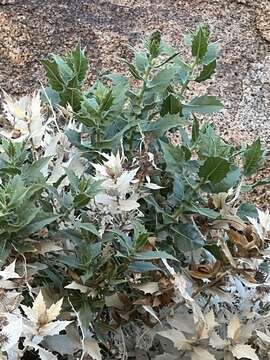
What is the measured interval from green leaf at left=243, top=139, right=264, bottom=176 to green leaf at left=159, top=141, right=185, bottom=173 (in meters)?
0.13

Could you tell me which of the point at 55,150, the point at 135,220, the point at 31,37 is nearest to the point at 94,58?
the point at 31,37

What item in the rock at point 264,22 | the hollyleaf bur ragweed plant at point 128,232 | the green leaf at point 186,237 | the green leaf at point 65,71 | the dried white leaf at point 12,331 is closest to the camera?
the dried white leaf at point 12,331

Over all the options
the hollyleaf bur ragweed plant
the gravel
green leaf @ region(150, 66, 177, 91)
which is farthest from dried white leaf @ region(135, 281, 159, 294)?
the gravel

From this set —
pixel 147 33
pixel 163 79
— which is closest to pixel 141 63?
pixel 163 79

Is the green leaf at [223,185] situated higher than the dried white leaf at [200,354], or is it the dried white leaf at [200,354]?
the green leaf at [223,185]

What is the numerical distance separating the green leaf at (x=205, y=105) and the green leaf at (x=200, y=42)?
68 mm

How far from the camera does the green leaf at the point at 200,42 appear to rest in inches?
53.0

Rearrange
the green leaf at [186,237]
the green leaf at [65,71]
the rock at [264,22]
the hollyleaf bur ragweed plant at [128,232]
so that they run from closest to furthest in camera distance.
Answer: the hollyleaf bur ragweed plant at [128,232], the green leaf at [186,237], the green leaf at [65,71], the rock at [264,22]

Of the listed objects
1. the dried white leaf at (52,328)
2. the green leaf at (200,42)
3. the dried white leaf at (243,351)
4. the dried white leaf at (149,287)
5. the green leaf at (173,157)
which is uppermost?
the green leaf at (200,42)

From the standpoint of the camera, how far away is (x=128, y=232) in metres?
1.30

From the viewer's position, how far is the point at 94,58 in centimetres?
222

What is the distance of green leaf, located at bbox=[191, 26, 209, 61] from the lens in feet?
4.42

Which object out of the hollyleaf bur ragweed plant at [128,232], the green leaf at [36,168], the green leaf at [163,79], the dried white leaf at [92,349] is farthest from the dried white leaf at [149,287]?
the green leaf at [163,79]

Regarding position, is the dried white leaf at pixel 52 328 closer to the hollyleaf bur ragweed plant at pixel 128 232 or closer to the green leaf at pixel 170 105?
the hollyleaf bur ragweed plant at pixel 128 232
